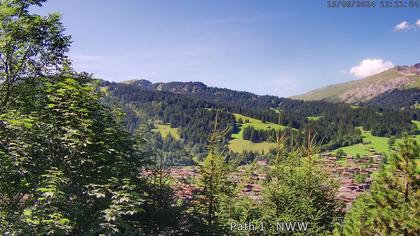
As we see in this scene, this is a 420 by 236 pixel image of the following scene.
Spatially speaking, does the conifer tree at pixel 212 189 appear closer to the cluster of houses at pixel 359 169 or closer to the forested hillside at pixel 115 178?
the forested hillside at pixel 115 178

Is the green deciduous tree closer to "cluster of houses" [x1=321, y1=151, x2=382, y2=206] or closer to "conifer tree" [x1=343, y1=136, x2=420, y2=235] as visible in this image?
"conifer tree" [x1=343, y1=136, x2=420, y2=235]

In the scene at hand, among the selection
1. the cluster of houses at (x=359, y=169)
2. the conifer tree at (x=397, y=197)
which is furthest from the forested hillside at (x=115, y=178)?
the cluster of houses at (x=359, y=169)

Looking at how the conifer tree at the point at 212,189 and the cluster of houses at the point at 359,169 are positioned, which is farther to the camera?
the cluster of houses at the point at 359,169

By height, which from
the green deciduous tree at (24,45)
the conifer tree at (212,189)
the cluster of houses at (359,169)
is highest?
the green deciduous tree at (24,45)

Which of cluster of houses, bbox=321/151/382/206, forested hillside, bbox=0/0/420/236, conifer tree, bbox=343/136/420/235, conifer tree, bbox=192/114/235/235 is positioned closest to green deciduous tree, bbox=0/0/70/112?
forested hillside, bbox=0/0/420/236

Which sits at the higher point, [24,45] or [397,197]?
[24,45]

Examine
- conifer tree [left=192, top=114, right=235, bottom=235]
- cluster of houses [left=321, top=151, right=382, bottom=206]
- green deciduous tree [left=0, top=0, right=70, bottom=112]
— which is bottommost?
cluster of houses [left=321, top=151, right=382, bottom=206]

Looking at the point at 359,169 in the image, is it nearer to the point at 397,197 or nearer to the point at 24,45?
the point at 397,197

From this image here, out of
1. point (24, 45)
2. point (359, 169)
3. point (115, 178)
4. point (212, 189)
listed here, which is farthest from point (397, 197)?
point (359, 169)

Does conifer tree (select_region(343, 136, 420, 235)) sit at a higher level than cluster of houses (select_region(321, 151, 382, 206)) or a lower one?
higher

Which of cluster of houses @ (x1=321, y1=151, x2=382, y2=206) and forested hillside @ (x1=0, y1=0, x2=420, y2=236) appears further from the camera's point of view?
cluster of houses @ (x1=321, y1=151, x2=382, y2=206)

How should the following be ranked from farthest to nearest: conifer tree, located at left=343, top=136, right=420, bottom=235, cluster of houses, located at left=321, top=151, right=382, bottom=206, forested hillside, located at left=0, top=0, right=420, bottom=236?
1. cluster of houses, located at left=321, top=151, right=382, bottom=206
2. conifer tree, located at left=343, top=136, right=420, bottom=235
3. forested hillside, located at left=0, top=0, right=420, bottom=236

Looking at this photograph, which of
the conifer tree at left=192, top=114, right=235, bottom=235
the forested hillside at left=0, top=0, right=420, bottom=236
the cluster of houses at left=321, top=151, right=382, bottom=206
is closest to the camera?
the forested hillside at left=0, top=0, right=420, bottom=236

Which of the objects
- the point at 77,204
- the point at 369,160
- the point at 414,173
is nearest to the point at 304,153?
the point at 414,173
